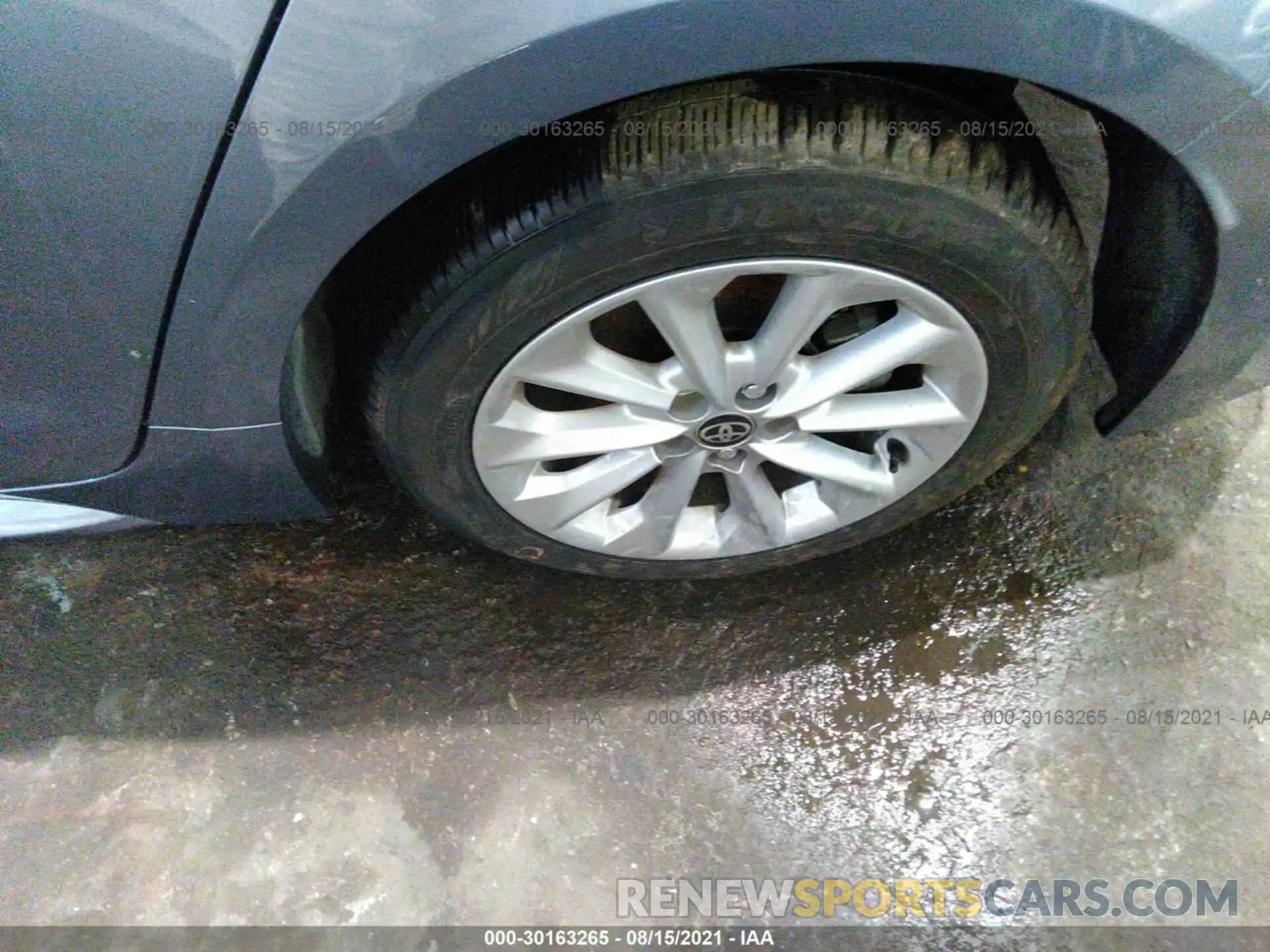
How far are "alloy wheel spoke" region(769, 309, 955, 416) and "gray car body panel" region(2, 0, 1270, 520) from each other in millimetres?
314

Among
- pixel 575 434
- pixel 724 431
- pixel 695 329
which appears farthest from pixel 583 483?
pixel 695 329

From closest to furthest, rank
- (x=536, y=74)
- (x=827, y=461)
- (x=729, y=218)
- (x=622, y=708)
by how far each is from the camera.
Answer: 1. (x=536, y=74)
2. (x=729, y=218)
3. (x=827, y=461)
4. (x=622, y=708)

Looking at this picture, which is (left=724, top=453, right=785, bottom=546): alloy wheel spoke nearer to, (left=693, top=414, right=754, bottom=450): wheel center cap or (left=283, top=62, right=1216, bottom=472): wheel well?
(left=693, top=414, right=754, bottom=450): wheel center cap

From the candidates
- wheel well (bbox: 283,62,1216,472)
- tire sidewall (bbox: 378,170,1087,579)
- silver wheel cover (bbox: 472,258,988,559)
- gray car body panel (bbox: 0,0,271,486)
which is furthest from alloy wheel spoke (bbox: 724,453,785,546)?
gray car body panel (bbox: 0,0,271,486)

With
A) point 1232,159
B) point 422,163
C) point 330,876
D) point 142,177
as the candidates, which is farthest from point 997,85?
point 330,876

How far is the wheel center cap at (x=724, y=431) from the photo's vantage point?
1209 mm

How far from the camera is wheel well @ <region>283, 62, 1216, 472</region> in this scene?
0.99 meters

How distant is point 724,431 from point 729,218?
1.16ft

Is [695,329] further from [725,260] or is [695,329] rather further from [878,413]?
[878,413]

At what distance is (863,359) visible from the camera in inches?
45.8

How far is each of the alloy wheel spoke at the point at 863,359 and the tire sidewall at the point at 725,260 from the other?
6cm

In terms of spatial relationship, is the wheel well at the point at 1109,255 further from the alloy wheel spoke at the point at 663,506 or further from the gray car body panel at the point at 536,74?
the alloy wheel spoke at the point at 663,506

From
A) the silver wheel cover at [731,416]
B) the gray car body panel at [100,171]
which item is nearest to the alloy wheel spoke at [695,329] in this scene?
the silver wheel cover at [731,416]

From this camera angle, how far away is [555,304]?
1006 mm
